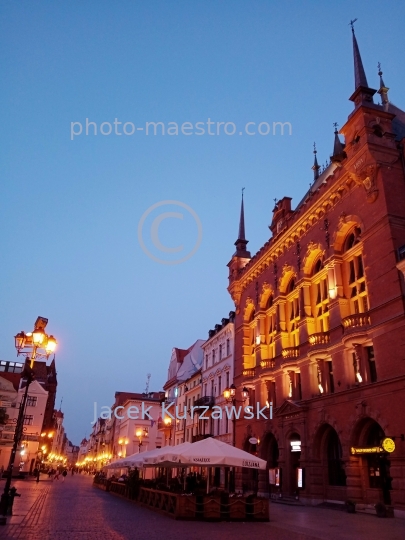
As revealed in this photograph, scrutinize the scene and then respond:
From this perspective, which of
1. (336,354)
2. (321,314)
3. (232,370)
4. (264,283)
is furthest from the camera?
(232,370)

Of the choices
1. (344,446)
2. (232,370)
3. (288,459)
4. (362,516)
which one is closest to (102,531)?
(362,516)

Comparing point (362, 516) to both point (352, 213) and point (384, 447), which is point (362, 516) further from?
point (352, 213)

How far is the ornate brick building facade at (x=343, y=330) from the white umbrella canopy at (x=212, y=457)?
731 cm

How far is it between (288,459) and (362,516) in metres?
10.4

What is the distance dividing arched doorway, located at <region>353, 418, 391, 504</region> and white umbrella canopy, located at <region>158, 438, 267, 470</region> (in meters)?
7.35

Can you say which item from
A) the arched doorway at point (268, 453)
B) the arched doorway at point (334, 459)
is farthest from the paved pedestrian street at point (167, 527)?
the arched doorway at point (268, 453)

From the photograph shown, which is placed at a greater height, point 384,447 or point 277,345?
point 277,345

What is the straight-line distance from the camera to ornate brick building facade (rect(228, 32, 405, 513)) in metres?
22.2

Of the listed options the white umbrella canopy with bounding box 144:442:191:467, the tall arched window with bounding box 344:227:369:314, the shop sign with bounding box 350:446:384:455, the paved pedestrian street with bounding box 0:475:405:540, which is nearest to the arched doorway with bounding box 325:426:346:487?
the shop sign with bounding box 350:446:384:455

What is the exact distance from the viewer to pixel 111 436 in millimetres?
106438

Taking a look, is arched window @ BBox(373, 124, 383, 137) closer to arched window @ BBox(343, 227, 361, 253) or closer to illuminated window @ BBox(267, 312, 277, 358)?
arched window @ BBox(343, 227, 361, 253)

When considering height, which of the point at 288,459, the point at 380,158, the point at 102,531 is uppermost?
the point at 380,158

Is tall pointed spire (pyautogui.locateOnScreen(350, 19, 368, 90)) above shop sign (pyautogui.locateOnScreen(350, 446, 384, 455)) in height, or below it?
above

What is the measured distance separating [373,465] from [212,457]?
33.1ft
